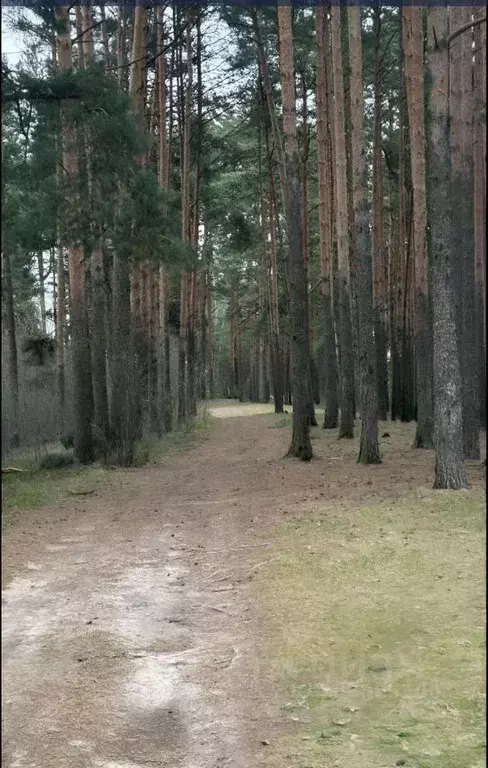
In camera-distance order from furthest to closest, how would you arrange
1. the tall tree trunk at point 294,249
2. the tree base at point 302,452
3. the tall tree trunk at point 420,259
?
the tree base at point 302,452, the tall tree trunk at point 294,249, the tall tree trunk at point 420,259

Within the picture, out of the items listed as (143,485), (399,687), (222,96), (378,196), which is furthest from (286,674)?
(222,96)

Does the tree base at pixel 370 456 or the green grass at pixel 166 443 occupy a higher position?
the tree base at pixel 370 456

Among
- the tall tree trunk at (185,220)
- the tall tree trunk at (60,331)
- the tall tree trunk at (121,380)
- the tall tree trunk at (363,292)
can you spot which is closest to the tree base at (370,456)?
the tall tree trunk at (363,292)

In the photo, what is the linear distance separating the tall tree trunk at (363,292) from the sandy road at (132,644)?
368 centimetres

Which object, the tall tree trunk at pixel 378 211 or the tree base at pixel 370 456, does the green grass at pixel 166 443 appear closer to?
the tree base at pixel 370 456

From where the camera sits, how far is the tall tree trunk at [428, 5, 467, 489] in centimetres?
785

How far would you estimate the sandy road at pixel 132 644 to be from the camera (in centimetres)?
331

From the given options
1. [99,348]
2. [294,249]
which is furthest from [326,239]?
[99,348]

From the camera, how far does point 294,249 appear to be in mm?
12422

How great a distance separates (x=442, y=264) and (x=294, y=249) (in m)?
4.65

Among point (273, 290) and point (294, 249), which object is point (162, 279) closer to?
point (294, 249)

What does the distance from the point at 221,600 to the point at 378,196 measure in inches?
600

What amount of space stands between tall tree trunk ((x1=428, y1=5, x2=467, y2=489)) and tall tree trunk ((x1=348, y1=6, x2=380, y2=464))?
3.34 metres

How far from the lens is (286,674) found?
14.0ft
